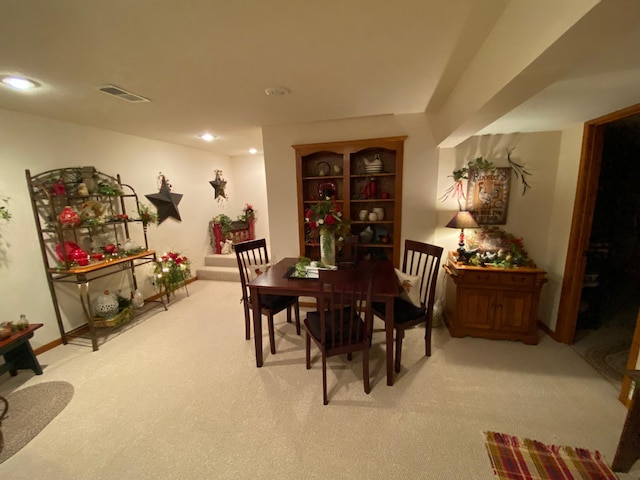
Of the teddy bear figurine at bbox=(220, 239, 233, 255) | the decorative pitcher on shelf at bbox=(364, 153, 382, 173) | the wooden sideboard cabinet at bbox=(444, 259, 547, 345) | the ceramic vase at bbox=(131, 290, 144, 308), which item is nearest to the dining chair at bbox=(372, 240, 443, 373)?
the wooden sideboard cabinet at bbox=(444, 259, 547, 345)

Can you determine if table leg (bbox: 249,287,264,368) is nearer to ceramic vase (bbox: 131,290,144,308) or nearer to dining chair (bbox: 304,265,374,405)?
dining chair (bbox: 304,265,374,405)

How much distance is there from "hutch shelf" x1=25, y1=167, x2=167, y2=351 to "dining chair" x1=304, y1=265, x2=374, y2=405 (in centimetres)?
251

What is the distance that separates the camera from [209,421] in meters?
1.77

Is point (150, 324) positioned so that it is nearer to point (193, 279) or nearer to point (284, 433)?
point (193, 279)

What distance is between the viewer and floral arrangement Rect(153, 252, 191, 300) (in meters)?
3.54

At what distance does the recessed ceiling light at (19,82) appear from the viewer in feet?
5.88

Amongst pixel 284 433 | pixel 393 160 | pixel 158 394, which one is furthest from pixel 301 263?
pixel 393 160

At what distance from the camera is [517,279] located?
243cm

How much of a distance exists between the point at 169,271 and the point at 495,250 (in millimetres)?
4179

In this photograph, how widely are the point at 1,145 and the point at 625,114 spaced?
536 centimetres

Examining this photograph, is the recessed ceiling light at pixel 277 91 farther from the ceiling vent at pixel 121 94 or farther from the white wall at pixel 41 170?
the white wall at pixel 41 170

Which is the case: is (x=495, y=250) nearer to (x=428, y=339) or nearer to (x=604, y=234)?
(x=604, y=234)

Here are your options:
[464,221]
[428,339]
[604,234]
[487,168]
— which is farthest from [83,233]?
[604,234]

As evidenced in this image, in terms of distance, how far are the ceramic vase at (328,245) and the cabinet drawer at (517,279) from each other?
167cm
